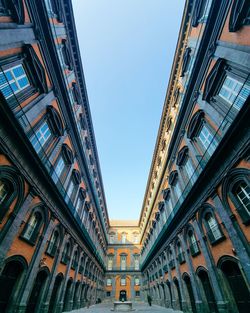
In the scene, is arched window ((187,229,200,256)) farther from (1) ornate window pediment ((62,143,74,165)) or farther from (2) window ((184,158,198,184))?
(1) ornate window pediment ((62,143,74,165))

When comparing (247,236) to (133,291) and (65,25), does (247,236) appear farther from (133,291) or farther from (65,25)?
(133,291)

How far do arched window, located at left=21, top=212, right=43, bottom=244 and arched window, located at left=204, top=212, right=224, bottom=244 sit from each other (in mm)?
10488

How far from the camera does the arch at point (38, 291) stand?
9788 mm

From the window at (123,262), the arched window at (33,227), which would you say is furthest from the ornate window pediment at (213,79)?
the window at (123,262)

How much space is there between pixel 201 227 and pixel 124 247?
35507mm

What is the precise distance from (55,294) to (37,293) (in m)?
3.26

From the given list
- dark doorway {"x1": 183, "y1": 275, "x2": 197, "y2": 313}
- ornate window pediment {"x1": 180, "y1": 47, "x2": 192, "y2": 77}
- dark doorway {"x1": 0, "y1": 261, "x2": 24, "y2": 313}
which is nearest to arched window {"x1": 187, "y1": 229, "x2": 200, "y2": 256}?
dark doorway {"x1": 183, "y1": 275, "x2": 197, "y2": 313}

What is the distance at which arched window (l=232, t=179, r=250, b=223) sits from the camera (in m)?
7.75

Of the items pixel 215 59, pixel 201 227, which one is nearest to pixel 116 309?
pixel 201 227

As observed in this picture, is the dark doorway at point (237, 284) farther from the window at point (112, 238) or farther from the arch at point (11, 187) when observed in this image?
the window at point (112, 238)

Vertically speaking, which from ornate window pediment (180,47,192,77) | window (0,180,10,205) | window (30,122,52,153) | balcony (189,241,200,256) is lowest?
balcony (189,241,200,256)

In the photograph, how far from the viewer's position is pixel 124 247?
41531 mm

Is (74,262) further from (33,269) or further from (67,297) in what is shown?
(33,269)

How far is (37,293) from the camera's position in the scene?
10.5 m
